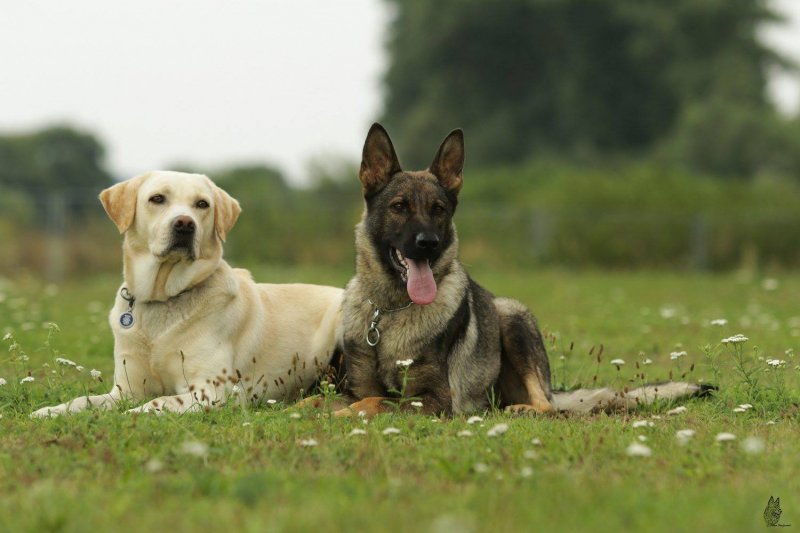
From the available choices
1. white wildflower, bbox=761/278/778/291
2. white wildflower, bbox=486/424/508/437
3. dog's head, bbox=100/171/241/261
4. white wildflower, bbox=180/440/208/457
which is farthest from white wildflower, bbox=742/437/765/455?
white wildflower, bbox=761/278/778/291

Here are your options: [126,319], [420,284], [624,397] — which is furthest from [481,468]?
[126,319]

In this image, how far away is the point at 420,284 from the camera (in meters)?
6.07

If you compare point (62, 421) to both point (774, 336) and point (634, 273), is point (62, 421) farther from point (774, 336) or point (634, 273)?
point (634, 273)

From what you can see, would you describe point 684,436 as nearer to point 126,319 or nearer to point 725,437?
point 725,437

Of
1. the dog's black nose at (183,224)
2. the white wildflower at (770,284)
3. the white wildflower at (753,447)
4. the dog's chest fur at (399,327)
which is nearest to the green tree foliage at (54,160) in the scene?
the white wildflower at (770,284)

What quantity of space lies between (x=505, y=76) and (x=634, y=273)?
75.6ft

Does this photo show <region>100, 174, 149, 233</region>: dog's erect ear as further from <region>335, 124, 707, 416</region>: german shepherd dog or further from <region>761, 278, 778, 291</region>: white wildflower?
<region>761, 278, 778, 291</region>: white wildflower

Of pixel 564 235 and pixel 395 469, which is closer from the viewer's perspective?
pixel 395 469

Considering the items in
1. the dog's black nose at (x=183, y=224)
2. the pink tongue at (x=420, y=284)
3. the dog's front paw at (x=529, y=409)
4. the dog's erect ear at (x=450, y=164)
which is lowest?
the dog's front paw at (x=529, y=409)

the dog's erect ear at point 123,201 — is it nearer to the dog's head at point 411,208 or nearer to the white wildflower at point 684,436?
the dog's head at point 411,208

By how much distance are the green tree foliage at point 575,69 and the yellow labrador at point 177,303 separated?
120ft

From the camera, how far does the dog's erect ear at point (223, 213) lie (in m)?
6.39

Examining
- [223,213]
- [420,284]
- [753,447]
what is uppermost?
[223,213]

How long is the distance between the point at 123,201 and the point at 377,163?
1.73 m
